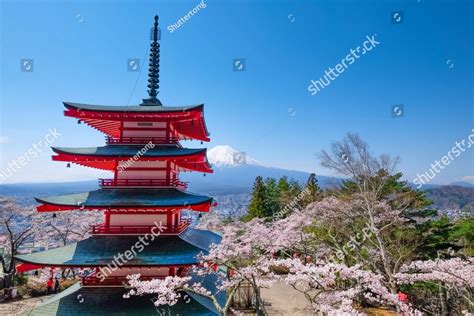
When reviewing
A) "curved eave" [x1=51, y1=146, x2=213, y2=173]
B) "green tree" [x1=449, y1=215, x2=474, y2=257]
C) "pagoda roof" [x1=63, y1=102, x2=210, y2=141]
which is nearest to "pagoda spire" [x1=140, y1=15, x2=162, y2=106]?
"pagoda roof" [x1=63, y1=102, x2=210, y2=141]

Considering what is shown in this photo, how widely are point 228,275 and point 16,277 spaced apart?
17830mm

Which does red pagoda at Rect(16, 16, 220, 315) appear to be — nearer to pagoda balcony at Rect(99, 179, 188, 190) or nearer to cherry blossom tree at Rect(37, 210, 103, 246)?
pagoda balcony at Rect(99, 179, 188, 190)

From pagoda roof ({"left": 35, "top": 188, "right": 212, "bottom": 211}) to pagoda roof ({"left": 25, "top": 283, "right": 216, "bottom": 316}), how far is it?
279 centimetres

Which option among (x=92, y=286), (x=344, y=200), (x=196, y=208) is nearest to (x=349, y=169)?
(x=344, y=200)

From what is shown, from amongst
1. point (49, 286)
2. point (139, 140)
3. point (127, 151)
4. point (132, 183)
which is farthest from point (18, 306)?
point (139, 140)

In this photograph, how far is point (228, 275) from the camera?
12.8 m

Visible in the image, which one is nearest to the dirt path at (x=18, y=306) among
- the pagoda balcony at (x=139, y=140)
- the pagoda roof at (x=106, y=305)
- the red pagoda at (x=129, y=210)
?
the red pagoda at (x=129, y=210)

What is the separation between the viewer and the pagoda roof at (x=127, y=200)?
970 cm

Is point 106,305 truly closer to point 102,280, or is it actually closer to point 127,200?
point 102,280

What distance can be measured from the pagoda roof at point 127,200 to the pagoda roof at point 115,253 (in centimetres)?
129

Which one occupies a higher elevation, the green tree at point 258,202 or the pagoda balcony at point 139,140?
the pagoda balcony at point 139,140

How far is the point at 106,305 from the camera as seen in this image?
8.99 metres

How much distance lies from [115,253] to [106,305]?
5.05 feet

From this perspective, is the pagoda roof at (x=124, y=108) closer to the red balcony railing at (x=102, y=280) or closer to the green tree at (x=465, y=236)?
the red balcony railing at (x=102, y=280)
